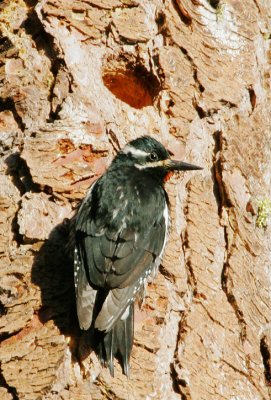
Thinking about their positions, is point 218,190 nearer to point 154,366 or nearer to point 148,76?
point 148,76

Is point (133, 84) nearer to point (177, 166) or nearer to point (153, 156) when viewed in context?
point (153, 156)

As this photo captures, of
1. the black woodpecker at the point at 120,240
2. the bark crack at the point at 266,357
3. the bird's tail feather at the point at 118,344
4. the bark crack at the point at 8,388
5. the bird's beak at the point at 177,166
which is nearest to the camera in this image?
the bark crack at the point at 8,388

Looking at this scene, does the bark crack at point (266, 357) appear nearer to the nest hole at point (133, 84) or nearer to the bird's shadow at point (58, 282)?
the bird's shadow at point (58, 282)

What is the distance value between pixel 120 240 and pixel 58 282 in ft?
1.43

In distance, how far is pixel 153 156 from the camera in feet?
16.5

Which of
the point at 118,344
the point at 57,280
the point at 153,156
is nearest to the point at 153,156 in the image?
the point at 153,156

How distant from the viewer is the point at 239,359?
460 cm

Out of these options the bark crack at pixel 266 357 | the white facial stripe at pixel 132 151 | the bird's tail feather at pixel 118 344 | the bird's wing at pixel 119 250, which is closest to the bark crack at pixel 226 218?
the bark crack at pixel 266 357

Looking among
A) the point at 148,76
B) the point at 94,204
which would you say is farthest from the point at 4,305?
the point at 148,76

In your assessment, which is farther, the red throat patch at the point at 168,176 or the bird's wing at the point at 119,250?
the red throat patch at the point at 168,176

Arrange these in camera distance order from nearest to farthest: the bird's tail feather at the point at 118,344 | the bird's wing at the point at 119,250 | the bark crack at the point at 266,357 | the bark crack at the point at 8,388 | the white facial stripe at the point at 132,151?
the bark crack at the point at 8,388, the bird's tail feather at the point at 118,344, the bird's wing at the point at 119,250, the bark crack at the point at 266,357, the white facial stripe at the point at 132,151

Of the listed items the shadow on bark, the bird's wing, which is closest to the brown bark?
the shadow on bark

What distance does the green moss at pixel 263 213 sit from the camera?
16.7 feet

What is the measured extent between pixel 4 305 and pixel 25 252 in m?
0.34
